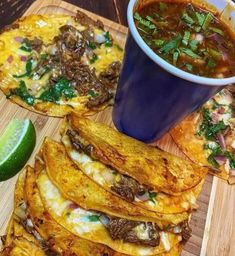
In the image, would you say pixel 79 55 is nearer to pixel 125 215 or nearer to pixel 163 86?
pixel 163 86

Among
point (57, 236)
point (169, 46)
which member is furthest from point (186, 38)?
point (57, 236)

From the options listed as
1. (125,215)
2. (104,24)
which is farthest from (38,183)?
(104,24)

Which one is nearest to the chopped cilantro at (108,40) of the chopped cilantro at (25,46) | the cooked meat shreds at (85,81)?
the cooked meat shreds at (85,81)

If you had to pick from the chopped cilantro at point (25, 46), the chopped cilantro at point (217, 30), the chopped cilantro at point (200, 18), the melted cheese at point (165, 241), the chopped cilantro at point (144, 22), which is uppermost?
the chopped cilantro at point (144, 22)

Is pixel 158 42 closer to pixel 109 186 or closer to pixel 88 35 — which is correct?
pixel 109 186

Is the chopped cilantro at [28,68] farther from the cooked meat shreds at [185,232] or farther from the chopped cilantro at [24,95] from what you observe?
the cooked meat shreds at [185,232]
